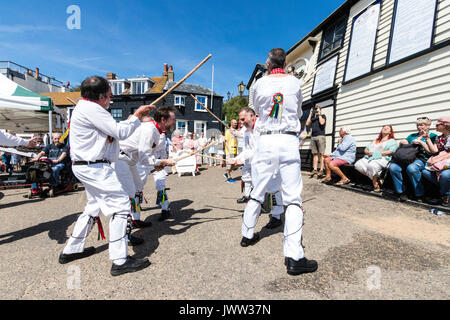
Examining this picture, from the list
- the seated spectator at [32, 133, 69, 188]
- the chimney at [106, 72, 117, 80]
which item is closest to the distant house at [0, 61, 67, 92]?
the chimney at [106, 72, 117, 80]

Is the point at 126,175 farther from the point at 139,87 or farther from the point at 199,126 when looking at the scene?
the point at 139,87

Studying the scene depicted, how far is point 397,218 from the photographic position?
374 centimetres

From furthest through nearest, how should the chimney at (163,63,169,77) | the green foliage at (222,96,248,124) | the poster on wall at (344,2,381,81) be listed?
the green foliage at (222,96,248,124), the chimney at (163,63,169,77), the poster on wall at (344,2,381,81)

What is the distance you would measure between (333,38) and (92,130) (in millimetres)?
10031

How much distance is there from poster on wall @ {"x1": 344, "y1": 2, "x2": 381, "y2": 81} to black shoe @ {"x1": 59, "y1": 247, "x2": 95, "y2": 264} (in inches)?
327

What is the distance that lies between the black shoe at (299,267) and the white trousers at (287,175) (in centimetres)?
5

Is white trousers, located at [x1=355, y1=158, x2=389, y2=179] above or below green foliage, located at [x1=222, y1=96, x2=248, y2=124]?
below

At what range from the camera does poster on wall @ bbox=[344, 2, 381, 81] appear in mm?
6648

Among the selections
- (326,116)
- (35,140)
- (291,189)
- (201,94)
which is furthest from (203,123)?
(291,189)

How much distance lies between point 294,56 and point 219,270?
12453 millimetres

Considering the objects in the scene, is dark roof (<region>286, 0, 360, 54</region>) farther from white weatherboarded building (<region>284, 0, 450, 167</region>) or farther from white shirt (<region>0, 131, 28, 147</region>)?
white shirt (<region>0, 131, 28, 147</region>)

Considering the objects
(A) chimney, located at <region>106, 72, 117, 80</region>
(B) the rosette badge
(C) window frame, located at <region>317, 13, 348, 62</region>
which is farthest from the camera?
(A) chimney, located at <region>106, 72, 117, 80</region>

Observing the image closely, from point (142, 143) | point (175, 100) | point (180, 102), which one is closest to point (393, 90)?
point (142, 143)

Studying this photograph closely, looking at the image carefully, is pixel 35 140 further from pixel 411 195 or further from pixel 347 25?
pixel 347 25
